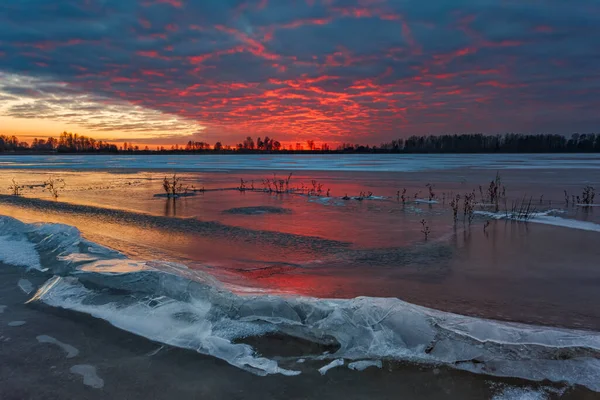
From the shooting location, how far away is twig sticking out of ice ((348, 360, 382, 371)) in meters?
3.11

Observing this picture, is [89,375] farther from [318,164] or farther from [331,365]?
[318,164]

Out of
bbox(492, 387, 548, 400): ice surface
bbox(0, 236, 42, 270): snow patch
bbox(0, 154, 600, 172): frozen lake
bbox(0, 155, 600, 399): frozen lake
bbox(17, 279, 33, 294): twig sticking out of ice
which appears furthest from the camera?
bbox(0, 154, 600, 172): frozen lake

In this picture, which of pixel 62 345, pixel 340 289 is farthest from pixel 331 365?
pixel 62 345

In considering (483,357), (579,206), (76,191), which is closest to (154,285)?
(483,357)

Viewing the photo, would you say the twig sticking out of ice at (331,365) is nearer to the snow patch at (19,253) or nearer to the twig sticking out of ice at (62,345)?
the twig sticking out of ice at (62,345)

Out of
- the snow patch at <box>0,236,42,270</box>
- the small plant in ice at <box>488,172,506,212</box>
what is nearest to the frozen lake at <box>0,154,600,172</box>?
the small plant in ice at <box>488,172,506,212</box>

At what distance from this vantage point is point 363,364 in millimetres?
3160

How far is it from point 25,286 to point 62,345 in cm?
195

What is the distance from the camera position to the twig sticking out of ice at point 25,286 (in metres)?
4.75

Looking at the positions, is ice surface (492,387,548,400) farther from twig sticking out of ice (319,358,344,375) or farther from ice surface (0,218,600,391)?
twig sticking out of ice (319,358,344,375)

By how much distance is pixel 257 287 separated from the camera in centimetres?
487

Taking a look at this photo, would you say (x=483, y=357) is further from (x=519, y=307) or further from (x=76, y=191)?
(x=76, y=191)

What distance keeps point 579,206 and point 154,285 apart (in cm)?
1112

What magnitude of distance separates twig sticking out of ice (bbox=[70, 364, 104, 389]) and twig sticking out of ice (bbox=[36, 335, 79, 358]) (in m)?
0.22
